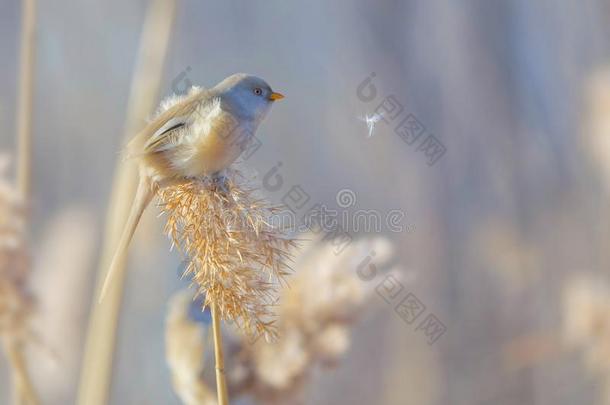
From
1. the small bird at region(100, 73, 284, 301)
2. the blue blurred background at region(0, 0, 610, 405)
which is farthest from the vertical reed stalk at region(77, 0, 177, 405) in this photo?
the blue blurred background at region(0, 0, 610, 405)

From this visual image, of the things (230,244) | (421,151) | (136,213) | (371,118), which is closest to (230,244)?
(230,244)

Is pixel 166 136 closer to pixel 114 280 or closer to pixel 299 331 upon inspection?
pixel 114 280

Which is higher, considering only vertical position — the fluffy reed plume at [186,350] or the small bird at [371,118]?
the small bird at [371,118]

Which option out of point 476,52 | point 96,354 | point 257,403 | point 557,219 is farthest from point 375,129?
point 96,354

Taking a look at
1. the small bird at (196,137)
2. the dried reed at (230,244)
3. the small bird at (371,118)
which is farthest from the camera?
the small bird at (371,118)

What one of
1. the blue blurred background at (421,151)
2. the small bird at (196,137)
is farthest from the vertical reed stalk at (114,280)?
the blue blurred background at (421,151)

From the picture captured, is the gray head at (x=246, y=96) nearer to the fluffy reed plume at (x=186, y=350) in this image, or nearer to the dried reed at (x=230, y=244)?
the dried reed at (x=230, y=244)
